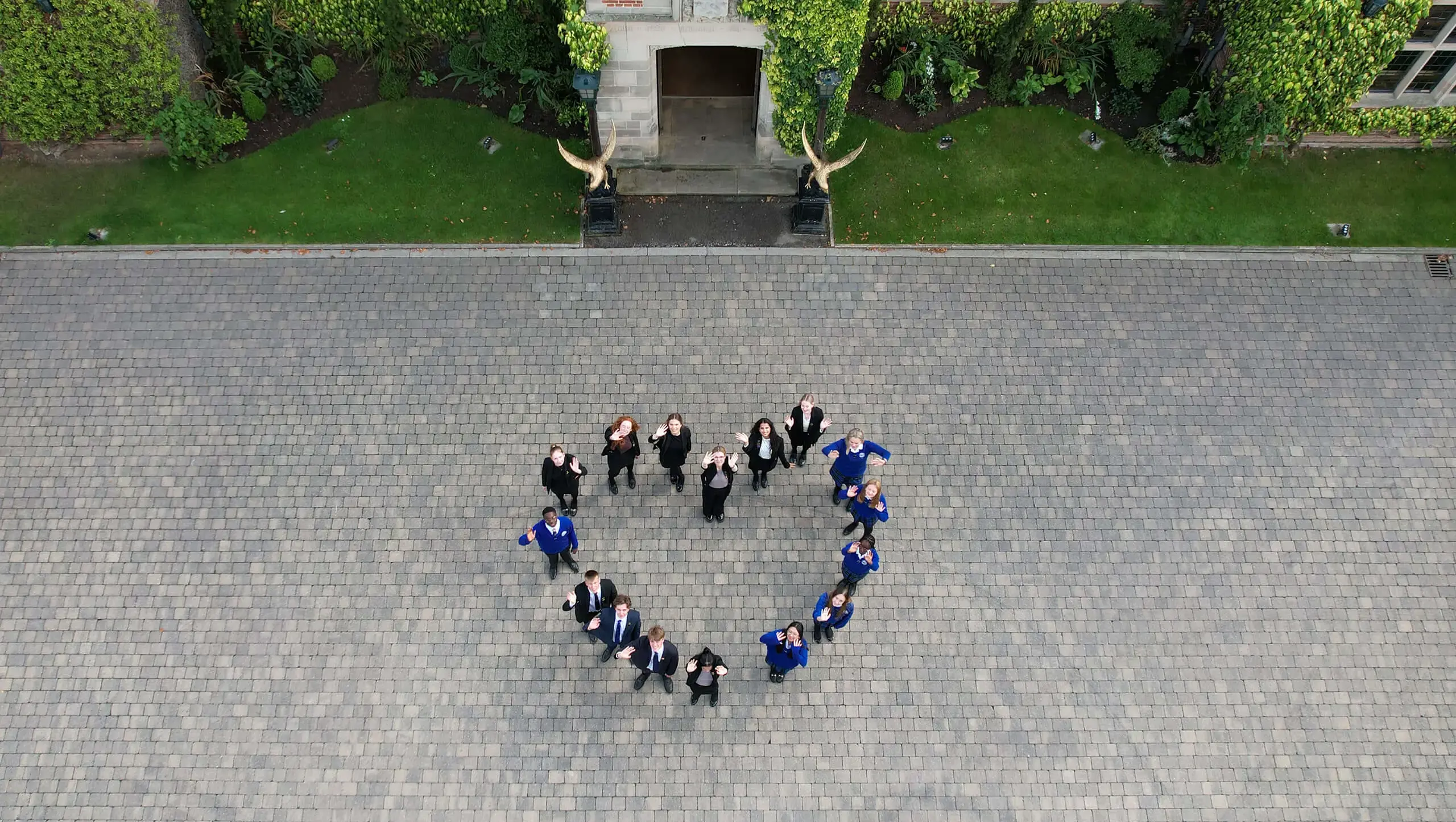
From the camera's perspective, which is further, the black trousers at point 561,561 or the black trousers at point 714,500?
the black trousers at point 561,561

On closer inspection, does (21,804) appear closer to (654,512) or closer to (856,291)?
(654,512)

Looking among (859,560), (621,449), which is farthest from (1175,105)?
(621,449)

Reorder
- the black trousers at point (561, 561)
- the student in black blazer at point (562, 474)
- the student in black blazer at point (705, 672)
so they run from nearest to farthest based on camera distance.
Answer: the student in black blazer at point (705, 672) < the student in black blazer at point (562, 474) < the black trousers at point (561, 561)

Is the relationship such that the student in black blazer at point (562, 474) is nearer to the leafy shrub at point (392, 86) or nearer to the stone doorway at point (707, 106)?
the stone doorway at point (707, 106)

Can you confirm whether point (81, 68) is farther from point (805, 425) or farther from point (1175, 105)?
point (1175, 105)

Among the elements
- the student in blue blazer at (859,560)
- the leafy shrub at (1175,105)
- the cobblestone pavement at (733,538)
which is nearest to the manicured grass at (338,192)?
the cobblestone pavement at (733,538)

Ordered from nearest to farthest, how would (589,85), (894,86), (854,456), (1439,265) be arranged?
1. (854,456)
2. (589,85)
3. (1439,265)
4. (894,86)
